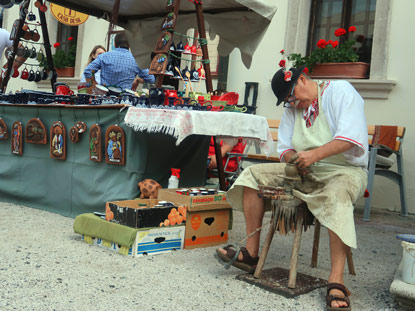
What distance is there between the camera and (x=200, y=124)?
13.0ft

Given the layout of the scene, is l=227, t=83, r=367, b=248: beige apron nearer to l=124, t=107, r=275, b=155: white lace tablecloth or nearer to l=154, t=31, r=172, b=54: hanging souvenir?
l=124, t=107, r=275, b=155: white lace tablecloth

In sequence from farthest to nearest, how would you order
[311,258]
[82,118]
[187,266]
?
1. [82,118]
2. [311,258]
3. [187,266]

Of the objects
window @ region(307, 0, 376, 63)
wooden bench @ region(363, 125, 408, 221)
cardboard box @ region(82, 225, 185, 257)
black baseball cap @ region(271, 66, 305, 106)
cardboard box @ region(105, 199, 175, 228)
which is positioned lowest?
cardboard box @ region(82, 225, 185, 257)

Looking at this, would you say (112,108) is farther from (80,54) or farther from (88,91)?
(80,54)

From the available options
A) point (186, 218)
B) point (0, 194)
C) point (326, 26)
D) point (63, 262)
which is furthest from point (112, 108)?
point (326, 26)

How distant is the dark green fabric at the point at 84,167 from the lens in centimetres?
438

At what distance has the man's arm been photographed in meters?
2.88

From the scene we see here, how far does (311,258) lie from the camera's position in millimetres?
3766

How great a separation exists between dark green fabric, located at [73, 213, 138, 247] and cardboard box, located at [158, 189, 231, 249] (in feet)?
1.60

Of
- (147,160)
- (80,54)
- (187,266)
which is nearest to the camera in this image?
(187,266)

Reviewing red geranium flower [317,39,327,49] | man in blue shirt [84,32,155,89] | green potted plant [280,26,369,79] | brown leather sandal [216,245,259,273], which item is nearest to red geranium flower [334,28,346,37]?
green potted plant [280,26,369,79]

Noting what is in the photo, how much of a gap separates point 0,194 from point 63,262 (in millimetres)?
2707

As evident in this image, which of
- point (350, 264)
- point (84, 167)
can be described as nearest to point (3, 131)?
point (84, 167)

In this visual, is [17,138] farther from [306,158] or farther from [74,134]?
[306,158]
